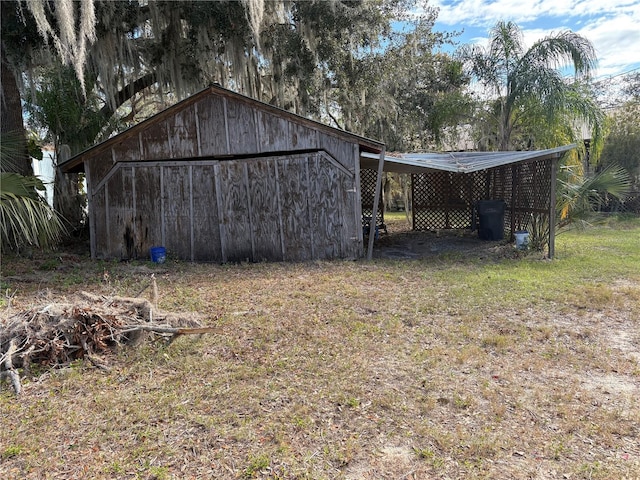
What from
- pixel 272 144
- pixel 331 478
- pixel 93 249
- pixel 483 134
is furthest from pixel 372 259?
pixel 483 134

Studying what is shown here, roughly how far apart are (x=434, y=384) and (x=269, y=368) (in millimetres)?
1207

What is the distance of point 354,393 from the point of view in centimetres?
297

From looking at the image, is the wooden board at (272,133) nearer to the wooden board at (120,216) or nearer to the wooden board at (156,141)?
the wooden board at (156,141)

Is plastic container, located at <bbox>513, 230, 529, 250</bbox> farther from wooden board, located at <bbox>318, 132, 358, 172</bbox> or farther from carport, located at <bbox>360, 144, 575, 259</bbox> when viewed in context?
wooden board, located at <bbox>318, 132, 358, 172</bbox>

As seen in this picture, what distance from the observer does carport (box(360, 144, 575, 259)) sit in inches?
294

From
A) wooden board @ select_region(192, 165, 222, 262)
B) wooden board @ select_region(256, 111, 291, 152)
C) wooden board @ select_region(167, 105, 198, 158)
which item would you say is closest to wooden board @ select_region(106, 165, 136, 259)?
wooden board @ select_region(167, 105, 198, 158)

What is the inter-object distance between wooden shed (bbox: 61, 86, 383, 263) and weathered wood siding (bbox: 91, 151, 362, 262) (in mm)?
17

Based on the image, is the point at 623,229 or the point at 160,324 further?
the point at 623,229

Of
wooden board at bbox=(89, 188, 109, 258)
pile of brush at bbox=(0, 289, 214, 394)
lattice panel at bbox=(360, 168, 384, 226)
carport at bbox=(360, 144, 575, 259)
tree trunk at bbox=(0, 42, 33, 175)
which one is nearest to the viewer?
pile of brush at bbox=(0, 289, 214, 394)

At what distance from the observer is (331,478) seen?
2182mm

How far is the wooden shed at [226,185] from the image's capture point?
743 cm

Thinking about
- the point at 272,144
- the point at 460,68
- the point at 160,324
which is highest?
the point at 460,68

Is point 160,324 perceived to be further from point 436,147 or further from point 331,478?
point 436,147

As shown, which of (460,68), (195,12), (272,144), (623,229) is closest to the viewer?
(272,144)
